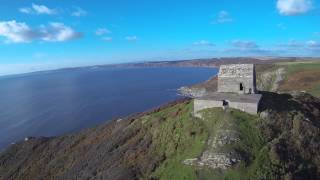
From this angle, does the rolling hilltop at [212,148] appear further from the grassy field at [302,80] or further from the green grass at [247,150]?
the grassy field at [302,80]

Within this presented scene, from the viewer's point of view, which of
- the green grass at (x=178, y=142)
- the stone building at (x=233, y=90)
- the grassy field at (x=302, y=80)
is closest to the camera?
the green grass at (x=178, y=142)

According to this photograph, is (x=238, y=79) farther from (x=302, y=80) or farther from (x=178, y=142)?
(x=302, y=80)

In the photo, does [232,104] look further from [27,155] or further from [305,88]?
[305,88]

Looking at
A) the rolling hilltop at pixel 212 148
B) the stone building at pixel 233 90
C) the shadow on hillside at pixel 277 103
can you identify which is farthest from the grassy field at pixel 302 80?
the stone building at pixel 233 90

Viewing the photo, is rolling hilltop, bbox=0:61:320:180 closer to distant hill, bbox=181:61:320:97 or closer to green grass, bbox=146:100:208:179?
green grass, bbox=146:100:208:179

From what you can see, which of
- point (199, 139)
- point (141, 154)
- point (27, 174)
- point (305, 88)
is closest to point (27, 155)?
point (27, 174)

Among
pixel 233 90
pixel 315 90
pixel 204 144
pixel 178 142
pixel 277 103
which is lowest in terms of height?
pixel 315 90

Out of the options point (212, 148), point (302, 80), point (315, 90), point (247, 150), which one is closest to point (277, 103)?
point (247, 150)

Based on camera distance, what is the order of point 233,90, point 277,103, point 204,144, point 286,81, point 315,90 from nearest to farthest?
point 204,144, point 277,103, point 233,90, point 315,90, point 286,81
